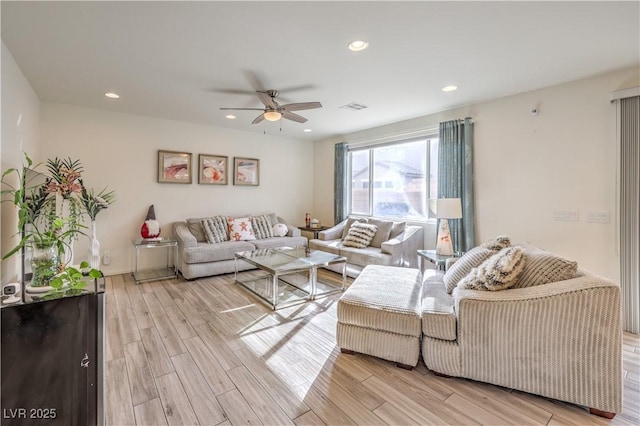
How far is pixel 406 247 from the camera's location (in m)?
4.21

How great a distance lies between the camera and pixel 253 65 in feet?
9.04

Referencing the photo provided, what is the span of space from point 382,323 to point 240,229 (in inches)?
139

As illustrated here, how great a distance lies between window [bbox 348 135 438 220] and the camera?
15.0 ft

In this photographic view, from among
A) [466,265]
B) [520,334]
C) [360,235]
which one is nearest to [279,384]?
[520,334]

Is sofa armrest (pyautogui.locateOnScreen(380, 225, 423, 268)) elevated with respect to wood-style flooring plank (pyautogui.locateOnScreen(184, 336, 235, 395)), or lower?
elevated

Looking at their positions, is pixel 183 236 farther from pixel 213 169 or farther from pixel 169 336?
pixel 169 336

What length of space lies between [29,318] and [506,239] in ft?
11.0

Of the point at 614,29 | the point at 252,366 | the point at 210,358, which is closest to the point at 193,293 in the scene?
the point at 210,358

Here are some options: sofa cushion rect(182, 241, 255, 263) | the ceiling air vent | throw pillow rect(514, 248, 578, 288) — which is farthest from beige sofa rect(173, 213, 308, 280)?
throw pillow rect(514, 248, 578, 288)

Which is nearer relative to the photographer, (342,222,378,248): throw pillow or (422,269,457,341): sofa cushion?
(422,269,457,341): sofa cushion

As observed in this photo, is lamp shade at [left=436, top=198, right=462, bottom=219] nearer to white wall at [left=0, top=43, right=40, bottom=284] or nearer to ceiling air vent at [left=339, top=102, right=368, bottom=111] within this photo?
ceiling air vent at [left=339, top=102, right=368, bottom=111]

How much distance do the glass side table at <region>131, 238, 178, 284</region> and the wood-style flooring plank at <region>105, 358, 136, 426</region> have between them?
2262mm

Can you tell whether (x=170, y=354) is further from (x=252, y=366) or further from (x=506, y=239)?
(x=506, y=239)

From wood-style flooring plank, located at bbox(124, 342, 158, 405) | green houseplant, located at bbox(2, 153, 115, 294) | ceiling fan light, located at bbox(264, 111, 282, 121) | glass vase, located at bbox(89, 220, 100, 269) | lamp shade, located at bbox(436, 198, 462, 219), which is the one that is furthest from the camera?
glass vase, located at bbox(89, 220, 100, 269)
